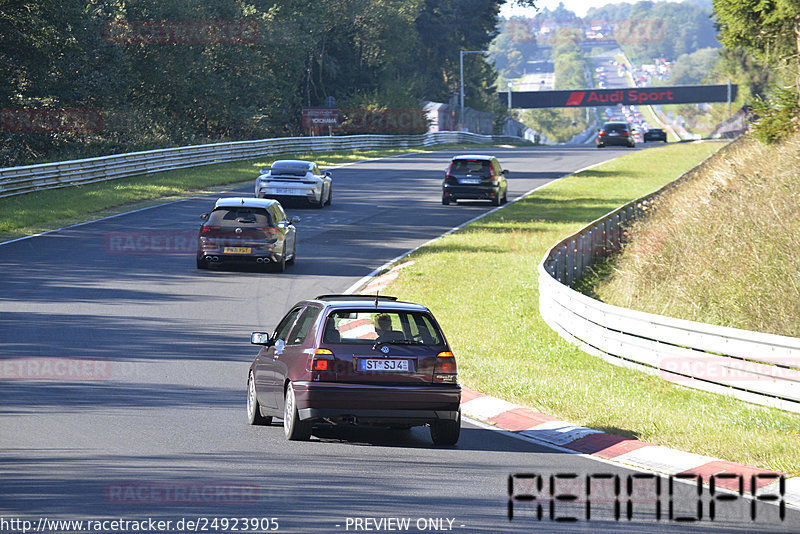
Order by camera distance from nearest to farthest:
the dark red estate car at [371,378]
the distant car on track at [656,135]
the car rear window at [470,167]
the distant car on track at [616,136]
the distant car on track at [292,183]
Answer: the dark red estate car at [371,378] → the distant car on track at [292,183] → the car rear window at [470,167] → the distant car on track at [616,136] → the distant car on track at [656,135]

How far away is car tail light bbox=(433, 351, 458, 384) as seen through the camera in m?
10.4

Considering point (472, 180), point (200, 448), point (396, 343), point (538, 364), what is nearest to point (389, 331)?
point (396, 343)

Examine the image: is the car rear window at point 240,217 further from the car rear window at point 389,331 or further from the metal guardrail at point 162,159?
the car rear window at point 389,331

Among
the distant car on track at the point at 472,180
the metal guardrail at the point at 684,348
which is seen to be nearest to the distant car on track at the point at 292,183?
the distant car on track at the point at 472,180

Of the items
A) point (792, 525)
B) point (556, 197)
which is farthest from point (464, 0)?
point (792, 525)

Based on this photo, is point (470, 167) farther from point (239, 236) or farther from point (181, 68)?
point (181, 68)

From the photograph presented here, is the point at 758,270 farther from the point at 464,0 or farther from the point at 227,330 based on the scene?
the point at 464,0

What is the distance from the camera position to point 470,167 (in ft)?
127

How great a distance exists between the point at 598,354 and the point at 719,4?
84.4 feet

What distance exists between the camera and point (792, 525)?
7.86 metres

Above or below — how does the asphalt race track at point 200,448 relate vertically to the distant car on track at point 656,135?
above

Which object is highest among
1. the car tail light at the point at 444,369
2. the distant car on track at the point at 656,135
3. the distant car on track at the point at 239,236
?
the car tail light at the point at 444,369

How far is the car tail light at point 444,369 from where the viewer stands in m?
10.4

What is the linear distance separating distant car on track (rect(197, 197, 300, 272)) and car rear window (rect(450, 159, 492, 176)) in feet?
49.0
